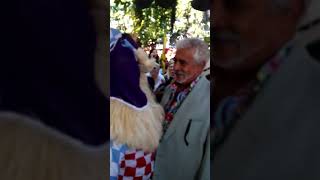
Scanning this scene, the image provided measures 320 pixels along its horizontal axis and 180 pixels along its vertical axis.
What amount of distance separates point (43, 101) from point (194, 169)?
880mm

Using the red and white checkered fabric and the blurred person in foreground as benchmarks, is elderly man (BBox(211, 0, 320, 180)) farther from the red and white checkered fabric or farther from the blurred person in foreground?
the red and white checkered fabric

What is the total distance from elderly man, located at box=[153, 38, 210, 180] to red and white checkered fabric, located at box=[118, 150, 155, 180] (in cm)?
Result: 6

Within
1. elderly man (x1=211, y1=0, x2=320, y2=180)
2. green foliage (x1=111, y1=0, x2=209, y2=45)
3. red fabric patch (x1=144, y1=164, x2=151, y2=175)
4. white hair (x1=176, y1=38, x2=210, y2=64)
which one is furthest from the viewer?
green foliage (x1=111, y1=0, x2=209, y2=45)

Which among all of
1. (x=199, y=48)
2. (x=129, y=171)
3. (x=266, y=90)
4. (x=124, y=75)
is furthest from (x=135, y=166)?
(x=266, y=90)

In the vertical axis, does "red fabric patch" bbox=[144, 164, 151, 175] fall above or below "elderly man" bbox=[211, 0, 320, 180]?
below

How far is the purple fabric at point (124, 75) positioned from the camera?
1740 millimetres

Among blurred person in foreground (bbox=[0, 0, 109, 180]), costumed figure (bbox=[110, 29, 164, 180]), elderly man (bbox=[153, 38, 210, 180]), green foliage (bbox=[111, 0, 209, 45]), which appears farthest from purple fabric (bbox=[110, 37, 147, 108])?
green foliage (bbox=[111, 0, 209, 45])

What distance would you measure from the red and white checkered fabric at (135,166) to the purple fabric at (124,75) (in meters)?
0.21

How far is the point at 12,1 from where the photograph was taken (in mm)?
1108

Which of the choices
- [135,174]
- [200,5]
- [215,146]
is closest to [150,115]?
[135,174]

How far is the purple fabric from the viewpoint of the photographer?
174 cm

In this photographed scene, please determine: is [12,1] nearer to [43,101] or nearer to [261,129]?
[43,101]

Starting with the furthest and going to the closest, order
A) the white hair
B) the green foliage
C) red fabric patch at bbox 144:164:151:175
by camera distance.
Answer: the green foliage < the white hair < red fabric patch at bbox 144:164:151:175

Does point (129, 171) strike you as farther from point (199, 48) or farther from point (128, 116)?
point (199, 48)
